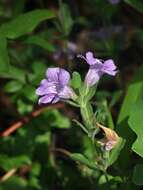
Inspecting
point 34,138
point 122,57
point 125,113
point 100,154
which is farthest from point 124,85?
point 100,154

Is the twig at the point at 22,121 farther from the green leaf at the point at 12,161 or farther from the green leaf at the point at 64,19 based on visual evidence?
the green leaf at the point at 64,19

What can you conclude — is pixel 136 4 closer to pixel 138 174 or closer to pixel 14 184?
pixel 138 174

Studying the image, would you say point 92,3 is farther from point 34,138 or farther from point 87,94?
point 87,94

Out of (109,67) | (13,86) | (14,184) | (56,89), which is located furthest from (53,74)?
(14,184)

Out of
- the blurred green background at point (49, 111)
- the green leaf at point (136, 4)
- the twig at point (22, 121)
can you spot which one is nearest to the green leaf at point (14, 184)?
the blurred green background at point (49, 111)

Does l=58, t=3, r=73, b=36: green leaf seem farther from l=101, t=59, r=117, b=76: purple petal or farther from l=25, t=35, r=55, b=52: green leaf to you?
l=101, t=59, r=117, b=76: purple petal
